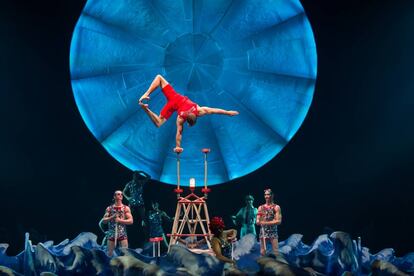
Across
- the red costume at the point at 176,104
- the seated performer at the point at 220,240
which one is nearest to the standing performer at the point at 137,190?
the red costume at the point at 176,104

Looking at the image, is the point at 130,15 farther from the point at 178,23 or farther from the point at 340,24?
the point at 340,24

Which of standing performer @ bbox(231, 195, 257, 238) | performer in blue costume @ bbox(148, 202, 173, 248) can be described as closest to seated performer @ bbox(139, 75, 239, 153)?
performer in blue costume @ bbox(148, 202, 173, 248)

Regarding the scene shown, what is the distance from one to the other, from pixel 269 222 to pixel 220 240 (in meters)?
1.42

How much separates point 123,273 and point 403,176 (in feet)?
14.0

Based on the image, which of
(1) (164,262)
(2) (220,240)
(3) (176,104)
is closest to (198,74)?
(3) (176,104)

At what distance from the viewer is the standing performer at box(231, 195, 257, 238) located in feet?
27.0

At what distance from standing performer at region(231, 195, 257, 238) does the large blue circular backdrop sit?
1.67 feet

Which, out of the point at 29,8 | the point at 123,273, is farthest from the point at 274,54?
the point at 123,273

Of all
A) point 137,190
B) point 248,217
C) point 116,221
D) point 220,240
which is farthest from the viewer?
point 248,217

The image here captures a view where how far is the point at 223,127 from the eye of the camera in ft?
28.3

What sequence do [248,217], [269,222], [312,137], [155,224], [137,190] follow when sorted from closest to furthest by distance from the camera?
[269,222] < [155,224] < [137,190] < [248,217] < [312,137]

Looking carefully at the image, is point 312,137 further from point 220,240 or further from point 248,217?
point 220,240

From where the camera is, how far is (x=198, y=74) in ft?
27.8

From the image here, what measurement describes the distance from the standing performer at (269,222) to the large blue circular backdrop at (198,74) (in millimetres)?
1045
